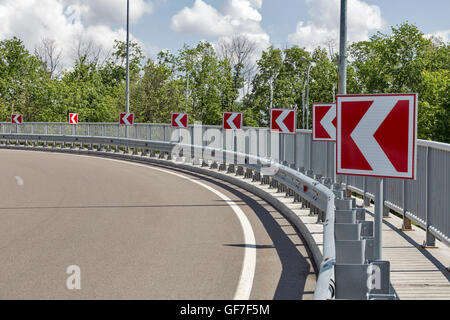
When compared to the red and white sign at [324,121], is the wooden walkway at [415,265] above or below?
below

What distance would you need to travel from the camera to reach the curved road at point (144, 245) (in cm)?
596

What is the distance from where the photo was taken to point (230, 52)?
85562mm

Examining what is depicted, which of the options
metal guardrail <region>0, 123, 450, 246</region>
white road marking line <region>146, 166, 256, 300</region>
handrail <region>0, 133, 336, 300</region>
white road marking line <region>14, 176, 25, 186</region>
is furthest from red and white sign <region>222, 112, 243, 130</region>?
white road marking line <region>146, 166, 256, 300</region>

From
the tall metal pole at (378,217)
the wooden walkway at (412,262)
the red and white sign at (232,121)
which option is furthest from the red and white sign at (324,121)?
the red and white sign at (232,121)

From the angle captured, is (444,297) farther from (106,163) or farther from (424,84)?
(424,84)

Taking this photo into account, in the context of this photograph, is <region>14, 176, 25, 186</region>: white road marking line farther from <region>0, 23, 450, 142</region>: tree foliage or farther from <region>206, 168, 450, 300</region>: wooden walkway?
<region>0, 23, 450, 142</region>: tree foliage

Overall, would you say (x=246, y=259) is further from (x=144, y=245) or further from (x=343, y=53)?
(x=343, y=53)

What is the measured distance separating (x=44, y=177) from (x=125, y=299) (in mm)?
13198

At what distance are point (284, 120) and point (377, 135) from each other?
925 cm

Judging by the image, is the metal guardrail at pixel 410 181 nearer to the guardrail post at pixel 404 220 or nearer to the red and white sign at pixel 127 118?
the guardrail post at pixel 404 220

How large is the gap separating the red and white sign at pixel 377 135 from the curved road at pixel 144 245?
158 cm

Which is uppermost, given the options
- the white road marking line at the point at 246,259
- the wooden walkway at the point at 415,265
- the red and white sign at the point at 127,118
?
the red and white sign at the point at 127,118

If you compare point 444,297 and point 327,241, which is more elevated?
point 327,241
